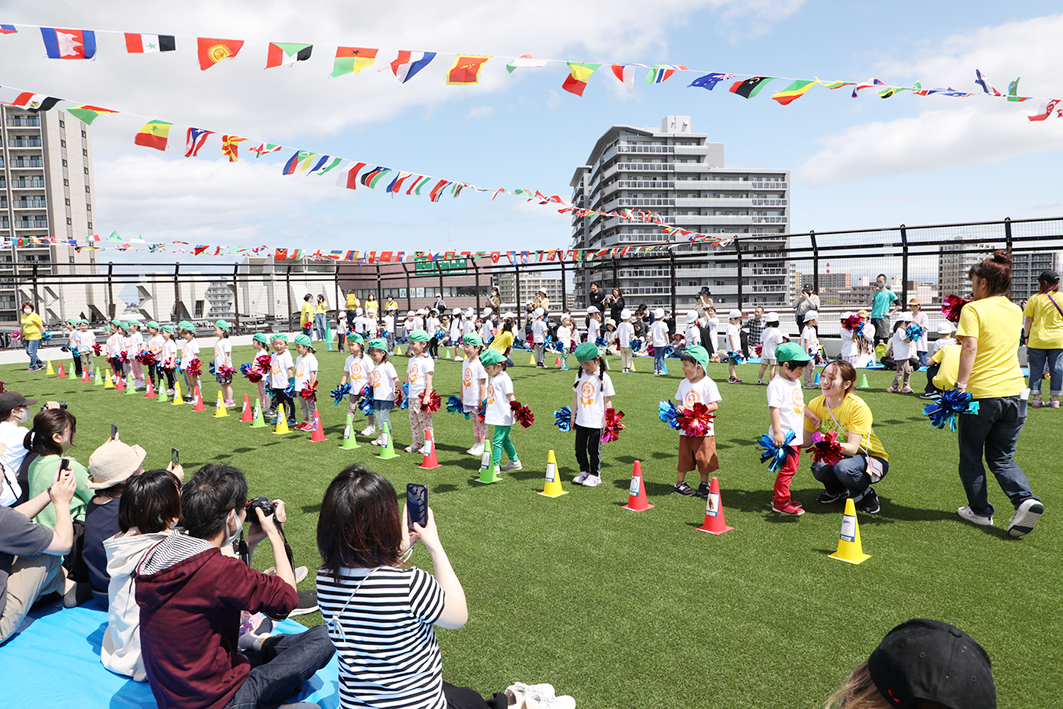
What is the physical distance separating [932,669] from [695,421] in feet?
17.1

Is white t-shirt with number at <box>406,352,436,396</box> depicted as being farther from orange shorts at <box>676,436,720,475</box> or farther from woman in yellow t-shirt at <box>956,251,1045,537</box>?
woman in yellow t-shirt at <box>956,251,1045,537</box>

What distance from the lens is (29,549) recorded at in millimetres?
3783

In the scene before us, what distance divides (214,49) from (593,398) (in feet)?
18.6

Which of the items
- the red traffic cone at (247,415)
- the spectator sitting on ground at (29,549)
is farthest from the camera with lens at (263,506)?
the red traffic cone at (247,415)

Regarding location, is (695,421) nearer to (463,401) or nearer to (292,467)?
(463,401)

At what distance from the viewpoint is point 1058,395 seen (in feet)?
33.4

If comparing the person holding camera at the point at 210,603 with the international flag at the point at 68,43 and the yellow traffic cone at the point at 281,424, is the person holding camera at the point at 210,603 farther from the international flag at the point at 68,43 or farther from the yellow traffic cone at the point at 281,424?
the yellow traffic cone at the point at 281,424

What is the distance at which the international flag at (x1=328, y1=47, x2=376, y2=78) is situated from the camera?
7.73 m

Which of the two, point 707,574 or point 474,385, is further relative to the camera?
point 474,385

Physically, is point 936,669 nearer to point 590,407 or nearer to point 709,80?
point 590,407

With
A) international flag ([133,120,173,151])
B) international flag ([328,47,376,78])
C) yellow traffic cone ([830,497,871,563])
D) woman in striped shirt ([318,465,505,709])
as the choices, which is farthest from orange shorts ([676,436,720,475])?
international flag ([133,120,173,151])

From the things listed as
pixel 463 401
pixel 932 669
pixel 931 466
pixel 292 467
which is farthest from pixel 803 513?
pixel 292 467

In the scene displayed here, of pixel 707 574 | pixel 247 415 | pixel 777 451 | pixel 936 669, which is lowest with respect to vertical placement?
pixel 707 574

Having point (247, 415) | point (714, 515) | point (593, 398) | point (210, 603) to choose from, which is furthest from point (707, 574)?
point (247, 415)
